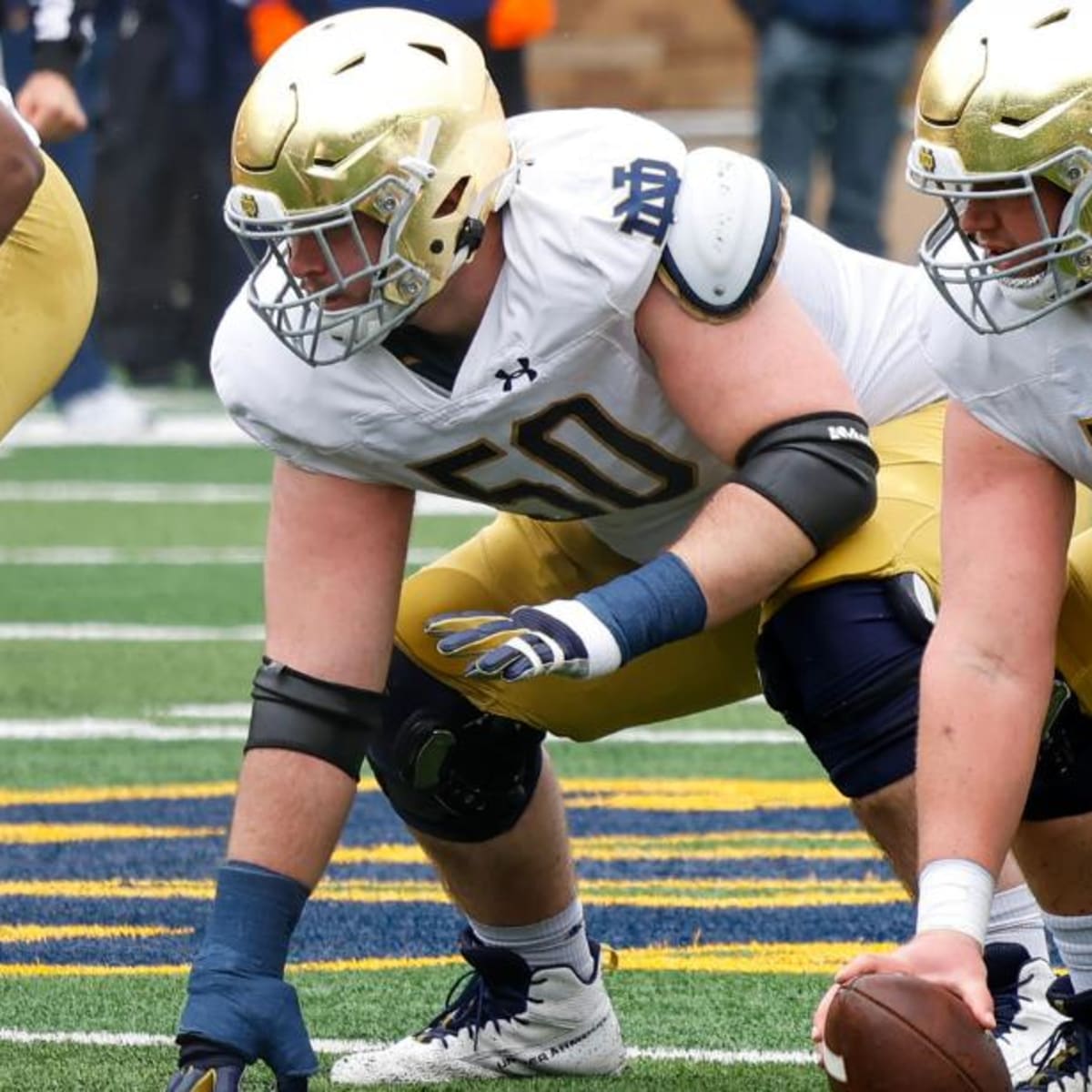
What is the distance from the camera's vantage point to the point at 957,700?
3.26 meters

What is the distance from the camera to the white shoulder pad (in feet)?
11.4

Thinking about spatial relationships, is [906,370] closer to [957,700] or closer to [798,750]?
[957,700]

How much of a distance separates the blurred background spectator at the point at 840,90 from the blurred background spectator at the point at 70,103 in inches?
90.7

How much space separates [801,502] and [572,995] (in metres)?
0.83

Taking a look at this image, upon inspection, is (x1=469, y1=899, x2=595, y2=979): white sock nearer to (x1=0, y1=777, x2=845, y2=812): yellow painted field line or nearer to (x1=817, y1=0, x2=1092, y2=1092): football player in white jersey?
(x1=817, y1=0, x2=1092, y2=1092): football player in white jersey

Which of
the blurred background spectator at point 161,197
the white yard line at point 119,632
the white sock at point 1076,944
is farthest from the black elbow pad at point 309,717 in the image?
the blurred background spectator at point 161,197

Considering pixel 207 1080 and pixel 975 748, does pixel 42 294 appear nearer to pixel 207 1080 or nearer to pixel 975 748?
pixel 207 1080

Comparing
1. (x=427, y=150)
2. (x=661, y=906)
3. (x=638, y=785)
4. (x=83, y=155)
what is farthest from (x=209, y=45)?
(x=427, y=150)

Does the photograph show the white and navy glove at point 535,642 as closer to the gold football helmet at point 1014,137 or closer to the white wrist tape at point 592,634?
the white wrist tape at point 592,634

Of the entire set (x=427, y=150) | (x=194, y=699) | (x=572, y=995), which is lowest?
(x=194, y=699)

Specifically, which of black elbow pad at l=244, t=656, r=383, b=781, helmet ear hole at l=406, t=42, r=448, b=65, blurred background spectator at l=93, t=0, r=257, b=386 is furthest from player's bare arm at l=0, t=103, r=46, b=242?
blurred background spectator at l=93, t=0, r=257, b=386

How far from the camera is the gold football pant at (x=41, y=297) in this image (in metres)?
4.62

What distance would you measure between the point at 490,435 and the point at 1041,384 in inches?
25.2

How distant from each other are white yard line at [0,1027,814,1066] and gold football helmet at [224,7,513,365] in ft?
2.91
